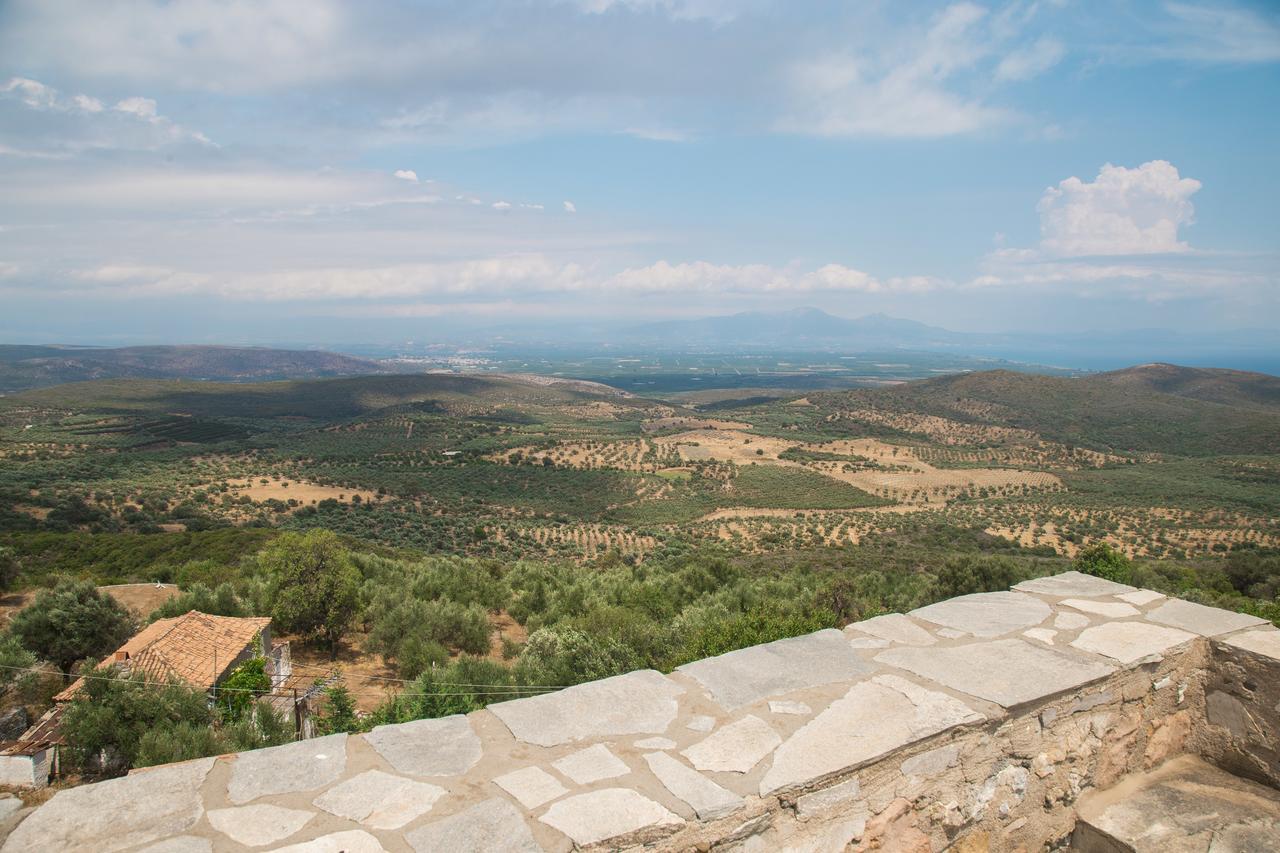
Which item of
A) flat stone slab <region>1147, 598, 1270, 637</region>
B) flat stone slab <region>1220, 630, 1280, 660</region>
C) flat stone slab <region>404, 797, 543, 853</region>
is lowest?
flat stone slab <region>404, 797, 543, 853</region>

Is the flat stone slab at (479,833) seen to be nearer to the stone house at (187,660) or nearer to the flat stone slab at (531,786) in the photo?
the flat stone slab at (531,786)

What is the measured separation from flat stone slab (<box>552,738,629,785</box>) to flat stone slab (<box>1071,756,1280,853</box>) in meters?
2.62

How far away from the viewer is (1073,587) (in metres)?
5.00

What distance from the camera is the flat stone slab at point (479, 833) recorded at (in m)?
2.20

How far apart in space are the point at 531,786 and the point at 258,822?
99cm

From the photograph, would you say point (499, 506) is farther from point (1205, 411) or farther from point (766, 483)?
point (1205, 411)

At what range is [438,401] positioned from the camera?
124 m

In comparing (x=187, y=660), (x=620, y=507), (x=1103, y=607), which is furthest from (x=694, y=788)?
(x=620, y=507)

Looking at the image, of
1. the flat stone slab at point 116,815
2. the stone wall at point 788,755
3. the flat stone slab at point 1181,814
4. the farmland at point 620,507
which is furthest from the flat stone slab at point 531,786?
the farmland at point 620,507

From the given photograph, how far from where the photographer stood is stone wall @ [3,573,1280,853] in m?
2.33

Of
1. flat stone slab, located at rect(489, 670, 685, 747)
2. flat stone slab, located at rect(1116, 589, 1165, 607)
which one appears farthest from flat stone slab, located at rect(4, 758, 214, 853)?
flat stone slab, located at rect(1116, 589, 1165, 607)

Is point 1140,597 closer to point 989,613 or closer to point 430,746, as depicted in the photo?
point 989,613

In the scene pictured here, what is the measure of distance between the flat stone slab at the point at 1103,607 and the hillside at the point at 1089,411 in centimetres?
9351

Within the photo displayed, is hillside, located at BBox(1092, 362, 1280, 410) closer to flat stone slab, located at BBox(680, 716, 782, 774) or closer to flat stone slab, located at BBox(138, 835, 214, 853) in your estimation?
flat stone slab, located at BBox(680, 716, 782, 774)
